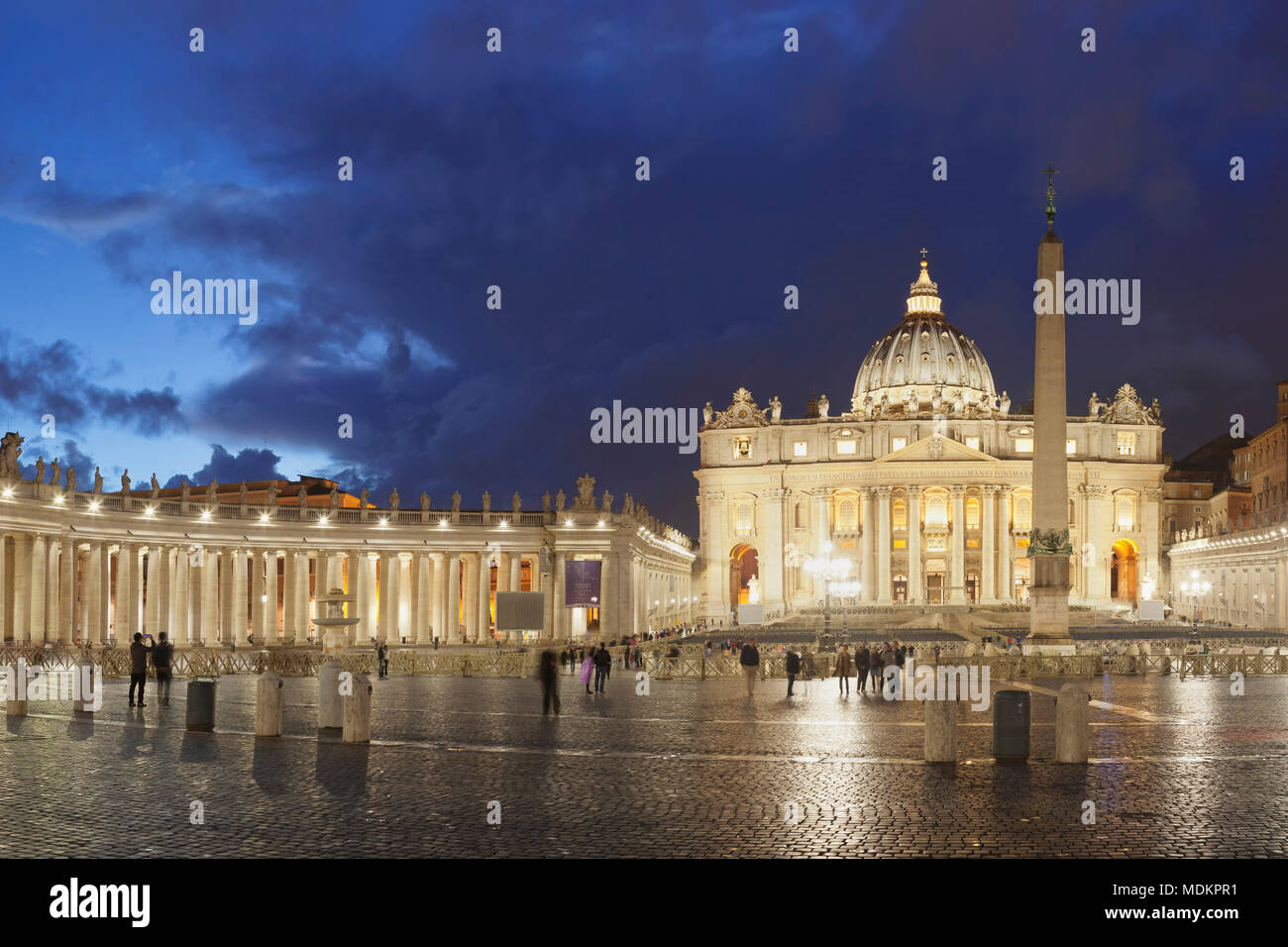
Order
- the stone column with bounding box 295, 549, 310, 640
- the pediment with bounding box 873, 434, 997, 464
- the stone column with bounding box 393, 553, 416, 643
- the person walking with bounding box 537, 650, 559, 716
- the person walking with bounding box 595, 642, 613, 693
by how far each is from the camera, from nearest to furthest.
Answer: the person walking with bounding box 537, 650, 559, 716, the person walking with bounding box 595, 642, 613, 693, the stone column with bounding box 295, 549, 310, 640, the stone column with bounding box 393, 553, 416, 643, the pediment with bounding box 873, 434, 997, 464

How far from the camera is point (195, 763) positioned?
58.0ft

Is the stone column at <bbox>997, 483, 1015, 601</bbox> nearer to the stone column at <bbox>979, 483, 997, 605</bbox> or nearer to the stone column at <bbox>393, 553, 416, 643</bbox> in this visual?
the stone column at <bbox>979, 483, 997, 605</bbox>

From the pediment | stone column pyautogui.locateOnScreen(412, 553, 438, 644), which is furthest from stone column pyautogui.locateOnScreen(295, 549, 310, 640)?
the pediment

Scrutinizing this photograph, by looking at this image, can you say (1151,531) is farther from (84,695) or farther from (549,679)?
(84,695)

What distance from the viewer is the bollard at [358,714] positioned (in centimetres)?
1994

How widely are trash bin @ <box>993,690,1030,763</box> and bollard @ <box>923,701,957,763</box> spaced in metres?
0.62

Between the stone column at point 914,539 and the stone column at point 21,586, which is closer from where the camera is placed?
the stone column at point 21,586

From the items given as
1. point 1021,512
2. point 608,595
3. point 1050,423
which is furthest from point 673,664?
point 1021,512

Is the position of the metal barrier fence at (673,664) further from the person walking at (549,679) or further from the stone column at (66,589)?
the person walking at (549,679)

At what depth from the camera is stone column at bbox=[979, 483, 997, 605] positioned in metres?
118

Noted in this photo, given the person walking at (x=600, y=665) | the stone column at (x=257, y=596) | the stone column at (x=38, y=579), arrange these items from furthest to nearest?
the stone column at (x=257, y=596) < the stone column at (x=38, y=579) < the person walking at (x=600, y=665)

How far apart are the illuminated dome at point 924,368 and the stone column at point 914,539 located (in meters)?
21.9

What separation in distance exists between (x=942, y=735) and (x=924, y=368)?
429ft

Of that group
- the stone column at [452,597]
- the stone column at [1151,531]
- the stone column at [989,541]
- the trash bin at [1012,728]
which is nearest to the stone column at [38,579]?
the stone column at [452,597]
